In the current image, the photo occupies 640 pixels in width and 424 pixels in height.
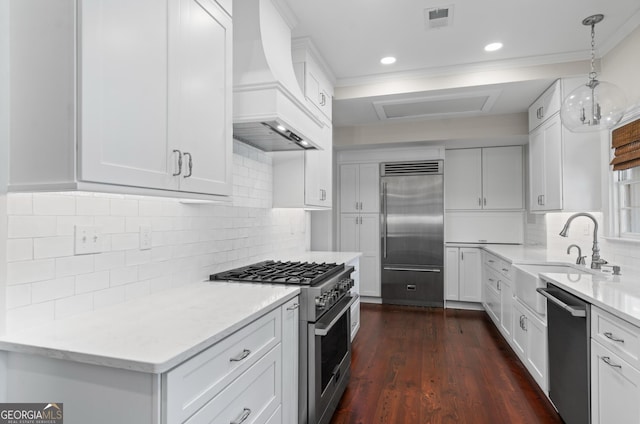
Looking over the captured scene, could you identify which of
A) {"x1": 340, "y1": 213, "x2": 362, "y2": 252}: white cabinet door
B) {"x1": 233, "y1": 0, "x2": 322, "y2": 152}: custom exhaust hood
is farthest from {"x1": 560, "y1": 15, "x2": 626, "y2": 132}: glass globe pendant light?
{"x1": 340, "y1": 213, "x2": 362, "y2": 252}: white cabinet door

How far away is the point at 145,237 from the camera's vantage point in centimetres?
173

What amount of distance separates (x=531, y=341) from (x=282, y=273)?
205 centimetres

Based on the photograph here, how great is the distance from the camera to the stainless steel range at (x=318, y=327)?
1956 mm

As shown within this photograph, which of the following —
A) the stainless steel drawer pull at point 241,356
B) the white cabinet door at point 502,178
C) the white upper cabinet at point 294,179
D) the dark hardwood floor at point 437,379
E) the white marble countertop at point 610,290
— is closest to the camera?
the stainless steel drawer pull at point 241,356

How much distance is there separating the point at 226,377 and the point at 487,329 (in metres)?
3.77

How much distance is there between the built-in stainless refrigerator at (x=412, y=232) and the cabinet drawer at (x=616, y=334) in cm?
327

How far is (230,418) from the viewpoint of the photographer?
1.30 m

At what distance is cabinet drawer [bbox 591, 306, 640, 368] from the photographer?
1490mm

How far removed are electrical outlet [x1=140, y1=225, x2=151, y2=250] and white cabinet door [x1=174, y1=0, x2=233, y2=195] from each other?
38 cm

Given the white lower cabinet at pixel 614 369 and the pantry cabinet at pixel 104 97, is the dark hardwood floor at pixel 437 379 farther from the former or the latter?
the pantry cabinet at pixel 104 97

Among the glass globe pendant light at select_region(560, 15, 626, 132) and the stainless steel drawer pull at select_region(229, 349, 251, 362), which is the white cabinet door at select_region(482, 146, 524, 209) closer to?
the glass globe pendant light at select_region(560, 15, 626, 132)

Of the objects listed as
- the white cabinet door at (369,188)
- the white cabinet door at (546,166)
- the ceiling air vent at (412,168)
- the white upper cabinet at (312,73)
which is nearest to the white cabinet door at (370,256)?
the white cabinet door at (369,188)

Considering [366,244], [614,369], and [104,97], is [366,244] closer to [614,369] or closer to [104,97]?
[614,369]

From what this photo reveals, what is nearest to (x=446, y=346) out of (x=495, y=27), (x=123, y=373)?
(x=495, y=27)
